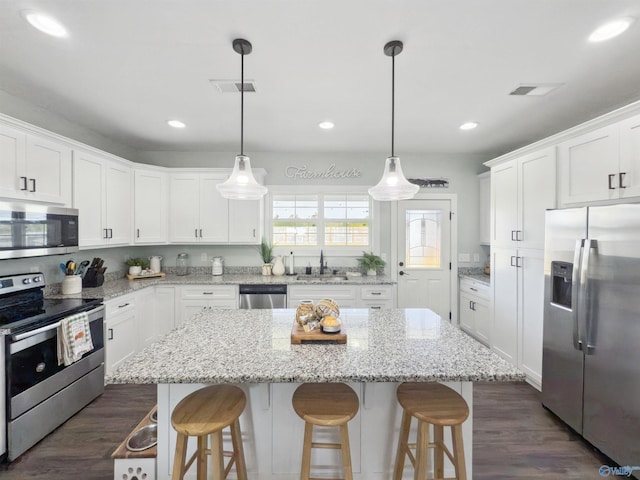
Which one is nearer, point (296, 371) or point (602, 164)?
point (296, 371)

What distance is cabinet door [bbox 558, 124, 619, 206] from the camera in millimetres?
2039

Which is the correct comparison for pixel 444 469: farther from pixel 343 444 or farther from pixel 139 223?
pixel 139 223

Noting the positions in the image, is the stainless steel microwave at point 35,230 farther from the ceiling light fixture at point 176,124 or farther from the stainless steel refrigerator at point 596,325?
the stainless steel refrigerator at point 596,325

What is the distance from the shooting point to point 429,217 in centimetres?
425

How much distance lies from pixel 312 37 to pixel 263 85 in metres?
0.68

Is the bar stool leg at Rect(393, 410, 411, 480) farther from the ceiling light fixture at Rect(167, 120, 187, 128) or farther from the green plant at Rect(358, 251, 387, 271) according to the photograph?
the ceiling light fixture at Rect(167, 120, 187, 128)

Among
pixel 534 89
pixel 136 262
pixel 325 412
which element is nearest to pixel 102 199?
pixel 136 262

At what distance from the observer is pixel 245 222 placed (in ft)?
12.7

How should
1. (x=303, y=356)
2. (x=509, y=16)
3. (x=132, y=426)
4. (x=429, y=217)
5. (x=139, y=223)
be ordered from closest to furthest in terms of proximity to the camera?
(x=303, y=356), (x=509, y=16), (x=132, y=426), (x=139, y=223), (x=429, y=217)

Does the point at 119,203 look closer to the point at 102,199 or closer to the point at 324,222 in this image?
the point at 102,199

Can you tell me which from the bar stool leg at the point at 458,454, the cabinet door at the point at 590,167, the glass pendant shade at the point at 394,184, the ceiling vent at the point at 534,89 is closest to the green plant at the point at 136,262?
the glass pendant shade at the point at 394,184

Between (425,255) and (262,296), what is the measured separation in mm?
2396

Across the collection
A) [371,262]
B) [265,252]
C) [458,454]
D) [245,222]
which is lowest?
[458,454]

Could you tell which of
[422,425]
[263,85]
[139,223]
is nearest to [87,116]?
[139,223]
